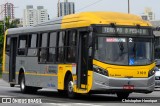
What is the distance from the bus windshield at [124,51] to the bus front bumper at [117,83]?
2.01 ft

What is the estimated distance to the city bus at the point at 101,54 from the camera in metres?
19.1

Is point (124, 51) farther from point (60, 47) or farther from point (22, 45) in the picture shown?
point (22, 45)

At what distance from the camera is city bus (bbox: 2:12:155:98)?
62.7 feet

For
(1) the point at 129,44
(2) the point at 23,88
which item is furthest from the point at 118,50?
(2) the point at 23,88

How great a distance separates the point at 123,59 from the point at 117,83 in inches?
36.8

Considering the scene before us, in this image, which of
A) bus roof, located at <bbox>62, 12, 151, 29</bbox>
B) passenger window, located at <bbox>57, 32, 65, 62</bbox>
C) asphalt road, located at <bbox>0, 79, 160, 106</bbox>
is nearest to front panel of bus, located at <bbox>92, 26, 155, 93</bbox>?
bus roof, located at <bbox>62, 12, 151, 29</bbox>

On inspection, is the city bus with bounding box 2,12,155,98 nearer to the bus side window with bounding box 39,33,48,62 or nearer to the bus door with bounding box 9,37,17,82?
the bus side window with bounding box 39,33,48,62

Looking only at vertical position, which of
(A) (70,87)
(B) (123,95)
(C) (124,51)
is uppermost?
(C) (124,51)

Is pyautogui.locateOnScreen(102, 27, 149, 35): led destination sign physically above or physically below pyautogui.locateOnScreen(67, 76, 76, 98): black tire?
above

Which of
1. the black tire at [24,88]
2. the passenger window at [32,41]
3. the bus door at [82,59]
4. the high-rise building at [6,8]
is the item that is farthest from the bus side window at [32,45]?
the high-rise building at [6,8]

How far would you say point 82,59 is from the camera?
792 inches

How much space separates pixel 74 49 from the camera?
20656 millimetres

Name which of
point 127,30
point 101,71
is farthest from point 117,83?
point 127,30

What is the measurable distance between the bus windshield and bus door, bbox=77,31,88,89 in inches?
31.5
